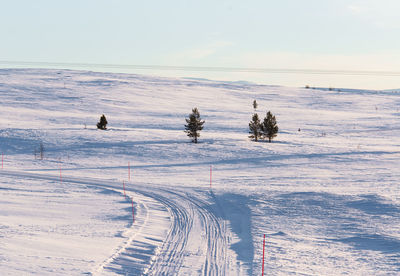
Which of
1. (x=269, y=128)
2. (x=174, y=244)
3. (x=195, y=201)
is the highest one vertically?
(x=269, y=128)

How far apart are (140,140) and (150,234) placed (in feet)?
95.2

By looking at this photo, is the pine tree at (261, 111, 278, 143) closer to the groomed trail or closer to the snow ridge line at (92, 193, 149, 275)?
the groomed trail

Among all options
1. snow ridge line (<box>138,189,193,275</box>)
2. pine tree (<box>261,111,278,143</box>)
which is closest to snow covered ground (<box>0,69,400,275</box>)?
snow ridge line (<box>138,189,193,275</box>)

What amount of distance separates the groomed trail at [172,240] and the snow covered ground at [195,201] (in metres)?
0.05

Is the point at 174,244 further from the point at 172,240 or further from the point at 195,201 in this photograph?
the point at 195,201

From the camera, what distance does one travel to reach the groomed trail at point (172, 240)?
11375mm

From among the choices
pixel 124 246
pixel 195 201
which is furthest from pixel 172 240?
pixel 195 201

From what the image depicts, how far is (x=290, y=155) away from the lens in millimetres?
37562

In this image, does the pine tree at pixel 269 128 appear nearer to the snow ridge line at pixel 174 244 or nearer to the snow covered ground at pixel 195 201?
the snow covered ground at pixel 195 201

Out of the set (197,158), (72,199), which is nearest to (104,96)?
(197,158)

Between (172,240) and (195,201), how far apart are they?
21.9 feet

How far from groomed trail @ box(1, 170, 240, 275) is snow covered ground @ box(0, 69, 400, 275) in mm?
→ 49

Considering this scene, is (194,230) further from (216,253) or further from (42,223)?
(42,223)

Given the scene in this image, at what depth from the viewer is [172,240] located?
1412 cm
